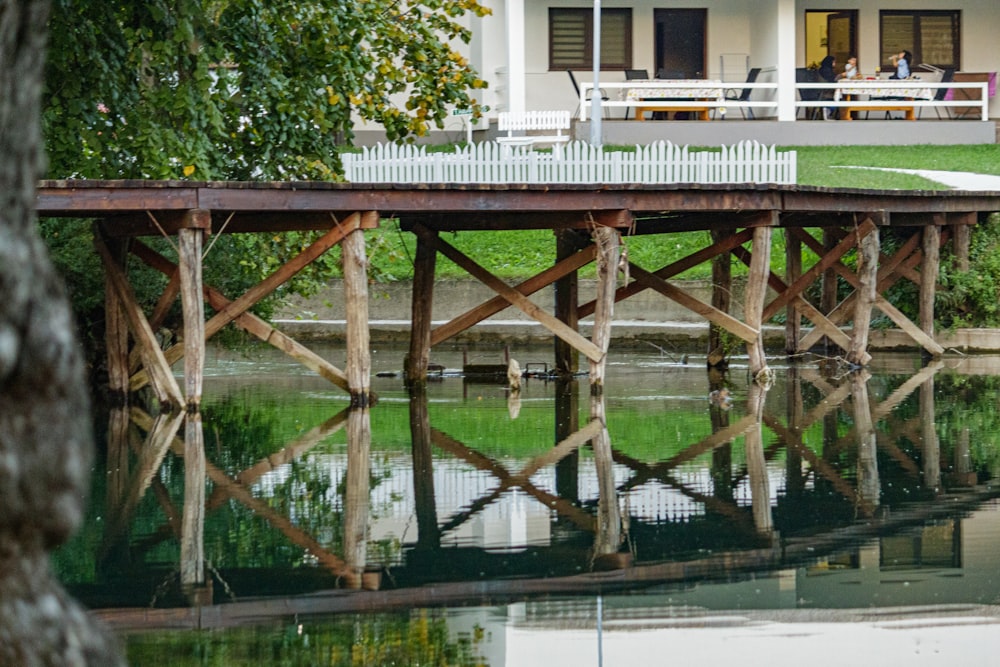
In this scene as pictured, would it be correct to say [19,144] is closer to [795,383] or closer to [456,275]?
[795,383]

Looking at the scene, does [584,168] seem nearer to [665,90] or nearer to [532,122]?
[532,122]

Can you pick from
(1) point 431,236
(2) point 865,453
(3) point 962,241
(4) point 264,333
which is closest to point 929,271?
(3) point 962,241

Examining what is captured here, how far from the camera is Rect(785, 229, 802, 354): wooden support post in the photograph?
23.2m

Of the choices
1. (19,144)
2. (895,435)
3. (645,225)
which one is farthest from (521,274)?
(19,144)

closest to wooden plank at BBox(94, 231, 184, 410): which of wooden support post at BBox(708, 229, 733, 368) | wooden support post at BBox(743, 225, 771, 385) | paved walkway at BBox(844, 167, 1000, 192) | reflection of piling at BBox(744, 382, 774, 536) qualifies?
reflection of piling at BBox(744, 382, 774, 536)

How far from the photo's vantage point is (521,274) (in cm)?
2697

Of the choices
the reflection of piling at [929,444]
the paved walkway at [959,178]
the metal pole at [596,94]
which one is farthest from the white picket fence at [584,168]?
the paved walkway at [959,178]

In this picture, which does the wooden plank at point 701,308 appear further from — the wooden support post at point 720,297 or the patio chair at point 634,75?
the patio chair at point 634,75

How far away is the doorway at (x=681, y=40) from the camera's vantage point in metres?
34.6

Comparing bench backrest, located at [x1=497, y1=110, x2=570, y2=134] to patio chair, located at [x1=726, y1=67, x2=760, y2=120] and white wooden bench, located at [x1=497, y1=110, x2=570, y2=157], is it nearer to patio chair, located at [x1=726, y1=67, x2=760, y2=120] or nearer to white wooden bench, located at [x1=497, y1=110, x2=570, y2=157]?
white wooden bench, located at [x1=497, y1=110, x2=570, y2=157]

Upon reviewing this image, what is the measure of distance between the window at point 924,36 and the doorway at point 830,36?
0.65 m

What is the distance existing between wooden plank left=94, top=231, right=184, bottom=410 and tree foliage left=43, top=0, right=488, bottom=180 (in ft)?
3.48

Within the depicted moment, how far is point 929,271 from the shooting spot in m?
22.8

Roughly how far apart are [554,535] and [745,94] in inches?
982
